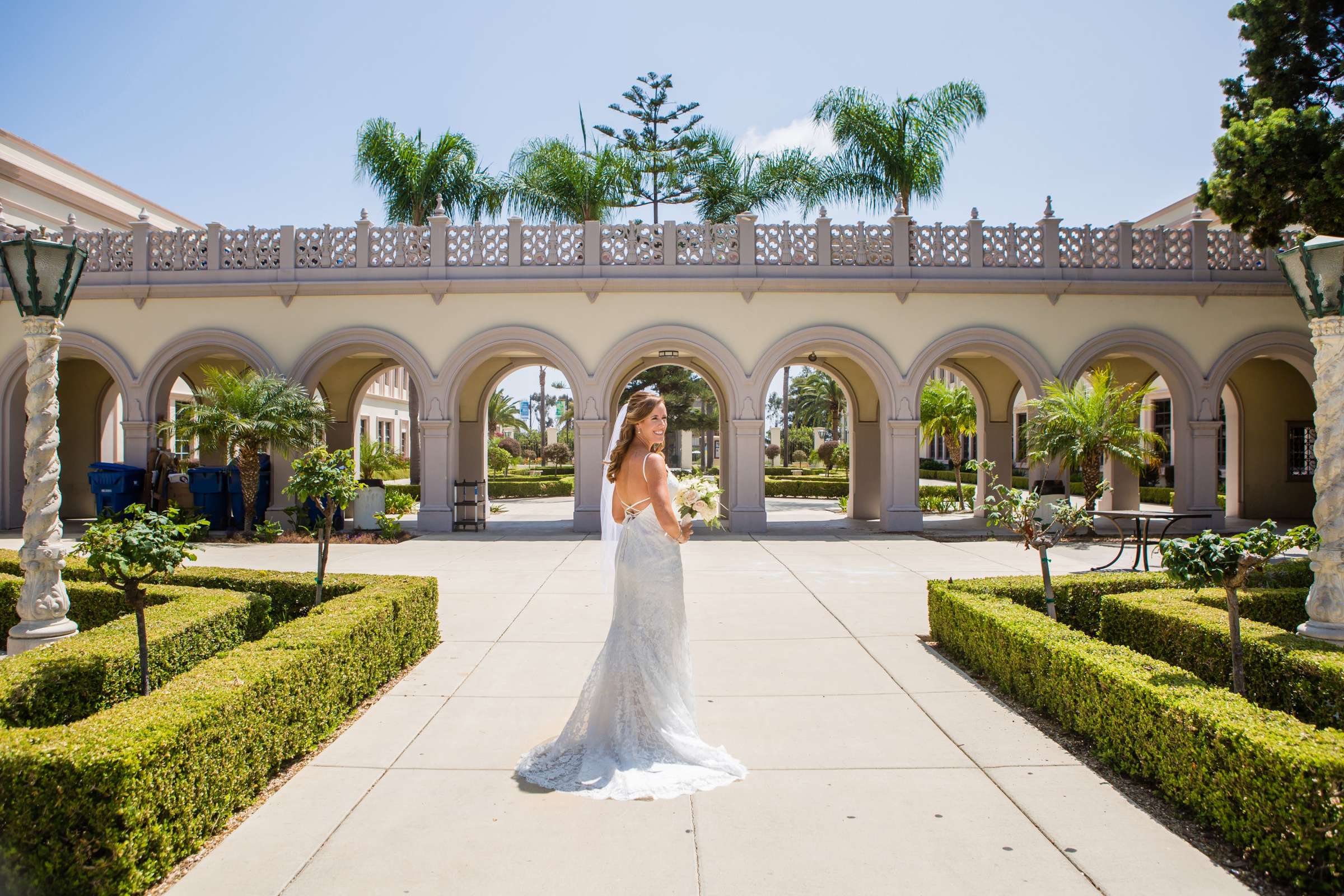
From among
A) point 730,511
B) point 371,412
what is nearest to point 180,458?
point 730,511

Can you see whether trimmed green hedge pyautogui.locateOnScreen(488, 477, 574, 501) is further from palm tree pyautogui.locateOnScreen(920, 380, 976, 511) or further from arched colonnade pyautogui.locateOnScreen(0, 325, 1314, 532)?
palm tree pyautogui.locateOnScreen(920, 380, 976, 511)

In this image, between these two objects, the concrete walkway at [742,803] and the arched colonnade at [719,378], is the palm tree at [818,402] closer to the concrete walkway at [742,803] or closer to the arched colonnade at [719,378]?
the arched colonnade at [719,378]

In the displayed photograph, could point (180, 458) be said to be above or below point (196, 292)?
below

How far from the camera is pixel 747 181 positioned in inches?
979

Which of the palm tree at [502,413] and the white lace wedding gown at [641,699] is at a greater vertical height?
the palm tree at [502,413]

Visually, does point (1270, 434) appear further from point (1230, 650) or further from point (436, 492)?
point (436, 492)

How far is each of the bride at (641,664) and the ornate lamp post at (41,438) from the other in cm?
445

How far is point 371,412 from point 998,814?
40.9 m

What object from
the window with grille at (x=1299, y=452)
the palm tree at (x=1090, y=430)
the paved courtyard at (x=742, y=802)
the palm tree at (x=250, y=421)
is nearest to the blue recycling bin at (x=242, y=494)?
the palm tree at (x=250, y=421)

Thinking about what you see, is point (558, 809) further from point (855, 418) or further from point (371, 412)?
point (371, 412)

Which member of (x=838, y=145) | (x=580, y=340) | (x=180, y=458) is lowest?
(x=180, y=458)

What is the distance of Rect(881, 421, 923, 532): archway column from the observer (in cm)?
1700

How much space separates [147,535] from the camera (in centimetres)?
508

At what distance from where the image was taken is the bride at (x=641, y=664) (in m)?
4.49
